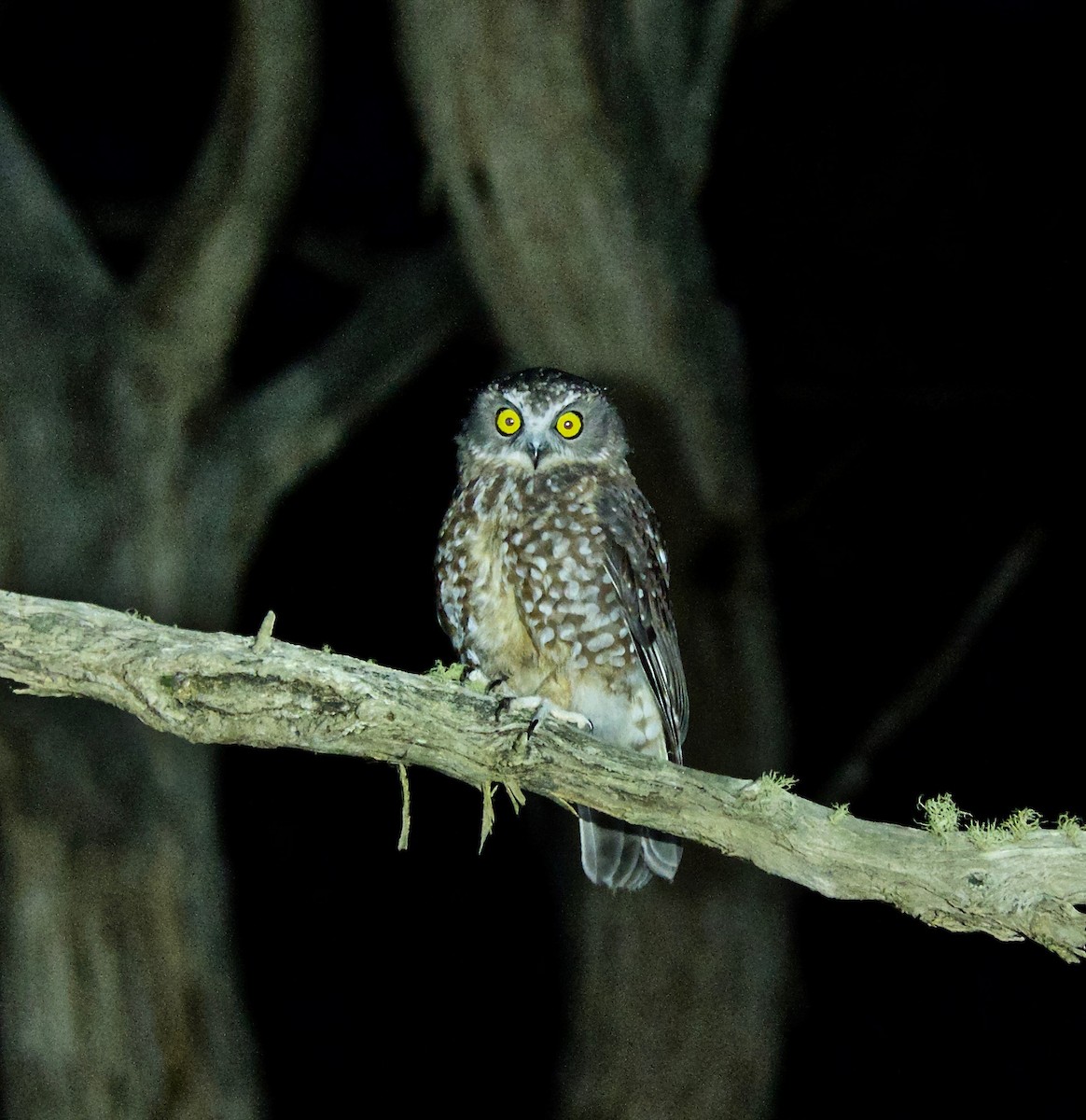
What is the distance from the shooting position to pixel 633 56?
13.7ft

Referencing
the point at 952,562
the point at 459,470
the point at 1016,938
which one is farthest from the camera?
the point at 952,562

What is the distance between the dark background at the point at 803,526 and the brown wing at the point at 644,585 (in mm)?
2538

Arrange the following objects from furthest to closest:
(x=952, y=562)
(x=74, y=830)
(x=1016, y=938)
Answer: (x=952, y=562) → (x=74, y=830) → (x=1016, y=938)

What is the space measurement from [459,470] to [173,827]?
5.82ft

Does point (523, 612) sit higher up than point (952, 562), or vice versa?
point (952, 562)

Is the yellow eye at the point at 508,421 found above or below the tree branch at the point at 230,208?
below

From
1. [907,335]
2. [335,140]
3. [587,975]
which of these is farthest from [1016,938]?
[335,140]

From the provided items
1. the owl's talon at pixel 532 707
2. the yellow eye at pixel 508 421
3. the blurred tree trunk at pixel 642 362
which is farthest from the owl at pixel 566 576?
the blurred tree trunk at pixel 642 362

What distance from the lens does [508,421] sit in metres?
2.75

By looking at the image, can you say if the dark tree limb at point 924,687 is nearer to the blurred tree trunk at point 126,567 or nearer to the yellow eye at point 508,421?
the yellow eye at point 508,421

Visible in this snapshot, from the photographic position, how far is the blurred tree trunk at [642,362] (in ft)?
12.9

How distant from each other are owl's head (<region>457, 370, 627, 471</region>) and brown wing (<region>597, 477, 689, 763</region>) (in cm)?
12

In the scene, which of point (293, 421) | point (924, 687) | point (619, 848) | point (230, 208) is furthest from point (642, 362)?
point (619, 848)

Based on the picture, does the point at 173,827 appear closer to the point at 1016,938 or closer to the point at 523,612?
the point at 523,612
